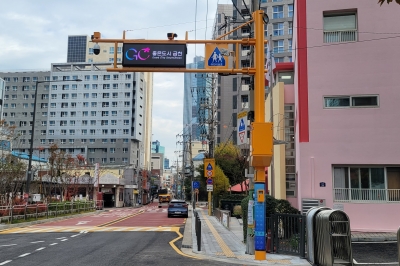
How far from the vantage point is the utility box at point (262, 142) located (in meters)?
11.8

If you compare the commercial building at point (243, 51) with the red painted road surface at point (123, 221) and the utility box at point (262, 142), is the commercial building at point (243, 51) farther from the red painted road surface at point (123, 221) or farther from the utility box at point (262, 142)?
the utility box at point (262, 142)

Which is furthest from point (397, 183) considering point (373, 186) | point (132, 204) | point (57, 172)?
point (132, 204)

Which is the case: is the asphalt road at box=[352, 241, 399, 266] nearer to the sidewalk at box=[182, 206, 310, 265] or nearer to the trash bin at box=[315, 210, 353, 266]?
the trash bin at box=[315, 210, 353, 266]

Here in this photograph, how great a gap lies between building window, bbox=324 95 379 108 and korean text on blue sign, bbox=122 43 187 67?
10.3 m

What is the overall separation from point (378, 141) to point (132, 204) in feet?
236

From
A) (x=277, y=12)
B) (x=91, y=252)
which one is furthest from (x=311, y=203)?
(x=277, y=12)

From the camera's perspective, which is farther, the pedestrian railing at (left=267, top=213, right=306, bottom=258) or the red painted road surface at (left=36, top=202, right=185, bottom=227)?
the red painted road surface at (left=36, top=202, right=185, bottom=227)

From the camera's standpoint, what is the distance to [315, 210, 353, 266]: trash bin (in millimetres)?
10273

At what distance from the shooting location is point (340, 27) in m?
20.2

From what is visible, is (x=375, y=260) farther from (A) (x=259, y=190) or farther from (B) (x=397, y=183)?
(B) (x=397, y=183)

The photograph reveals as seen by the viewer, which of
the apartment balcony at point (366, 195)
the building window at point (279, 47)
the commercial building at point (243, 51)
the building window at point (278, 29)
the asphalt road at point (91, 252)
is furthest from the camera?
the building window at point (278, 29)

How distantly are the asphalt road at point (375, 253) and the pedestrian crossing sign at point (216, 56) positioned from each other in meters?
6.82

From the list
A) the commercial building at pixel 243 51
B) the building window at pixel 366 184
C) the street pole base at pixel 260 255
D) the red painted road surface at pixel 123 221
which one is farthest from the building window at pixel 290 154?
the commercial building at pixel 243 51

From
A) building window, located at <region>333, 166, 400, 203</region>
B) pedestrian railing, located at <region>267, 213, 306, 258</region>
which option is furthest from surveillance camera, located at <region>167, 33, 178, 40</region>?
building window, located at <region>333, 166, 400, 203</region>
